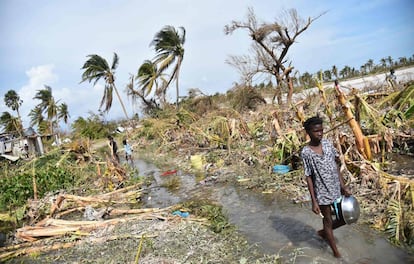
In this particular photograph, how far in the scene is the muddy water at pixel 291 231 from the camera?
3023mm

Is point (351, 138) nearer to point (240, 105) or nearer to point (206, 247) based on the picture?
point (206, 247)

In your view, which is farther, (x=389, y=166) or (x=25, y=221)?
(x=25, y=221)

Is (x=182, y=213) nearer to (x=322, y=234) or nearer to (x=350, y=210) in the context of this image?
(x=322, y=234)

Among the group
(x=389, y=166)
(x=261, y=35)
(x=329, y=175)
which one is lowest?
(x=389, y=166)

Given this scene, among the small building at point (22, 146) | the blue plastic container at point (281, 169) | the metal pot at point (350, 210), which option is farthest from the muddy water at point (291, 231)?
the small building at point (22, 146)

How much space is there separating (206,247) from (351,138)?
3.44 m

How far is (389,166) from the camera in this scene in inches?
216

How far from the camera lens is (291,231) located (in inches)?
151

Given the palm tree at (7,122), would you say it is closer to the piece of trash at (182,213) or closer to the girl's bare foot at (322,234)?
the piece of trash at (182,213)

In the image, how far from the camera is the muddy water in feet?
9.92

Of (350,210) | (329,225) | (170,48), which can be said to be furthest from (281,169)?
(170,48)

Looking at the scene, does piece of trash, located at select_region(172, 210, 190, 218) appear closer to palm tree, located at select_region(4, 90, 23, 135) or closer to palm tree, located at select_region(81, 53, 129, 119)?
palm tree, located at select_region(81, 53, 129, 119)

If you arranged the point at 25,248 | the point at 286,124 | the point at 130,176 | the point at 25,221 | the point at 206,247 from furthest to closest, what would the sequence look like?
the point at 130,176
the point at 286,124
the point at 25,221
the point at 25,248
the point at 206,247

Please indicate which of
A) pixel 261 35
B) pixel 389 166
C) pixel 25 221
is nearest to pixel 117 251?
pixel 25 221
